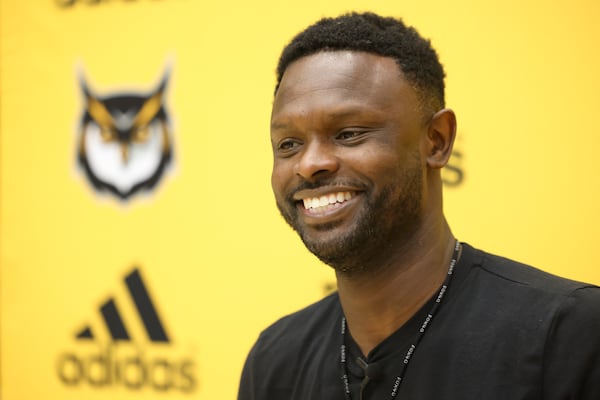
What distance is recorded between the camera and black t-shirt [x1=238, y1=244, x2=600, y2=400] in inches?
43.1

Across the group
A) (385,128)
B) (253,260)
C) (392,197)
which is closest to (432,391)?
(392,197)

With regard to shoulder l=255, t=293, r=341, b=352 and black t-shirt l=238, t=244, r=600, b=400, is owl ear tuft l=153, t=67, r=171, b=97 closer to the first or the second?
shoulder l=255, t=293, r=341, b=352

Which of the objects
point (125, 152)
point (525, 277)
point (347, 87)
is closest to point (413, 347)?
point (525, 277)

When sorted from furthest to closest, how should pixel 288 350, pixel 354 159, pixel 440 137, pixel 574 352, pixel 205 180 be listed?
pixel 205 180
pixel 288 350
pixel 440 137
pixel 354 159
pixel 574 352

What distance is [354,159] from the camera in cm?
121

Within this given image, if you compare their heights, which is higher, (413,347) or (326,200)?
(326,200)

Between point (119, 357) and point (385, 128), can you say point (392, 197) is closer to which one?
point (385, 128)

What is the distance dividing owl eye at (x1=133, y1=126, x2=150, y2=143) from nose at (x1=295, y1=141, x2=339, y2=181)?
1.00 metres

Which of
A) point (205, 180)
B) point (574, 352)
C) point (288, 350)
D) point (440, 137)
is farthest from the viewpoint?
point (205, 180)

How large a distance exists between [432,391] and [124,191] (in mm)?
1240

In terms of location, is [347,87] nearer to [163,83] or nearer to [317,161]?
[317,161]

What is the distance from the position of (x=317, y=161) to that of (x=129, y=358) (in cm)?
118

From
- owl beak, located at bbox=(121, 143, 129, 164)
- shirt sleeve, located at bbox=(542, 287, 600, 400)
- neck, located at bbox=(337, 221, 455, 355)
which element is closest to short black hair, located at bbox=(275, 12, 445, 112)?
neck, located at bbox=(337, 221, 455, 355)

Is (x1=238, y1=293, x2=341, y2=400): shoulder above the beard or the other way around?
the other way around
